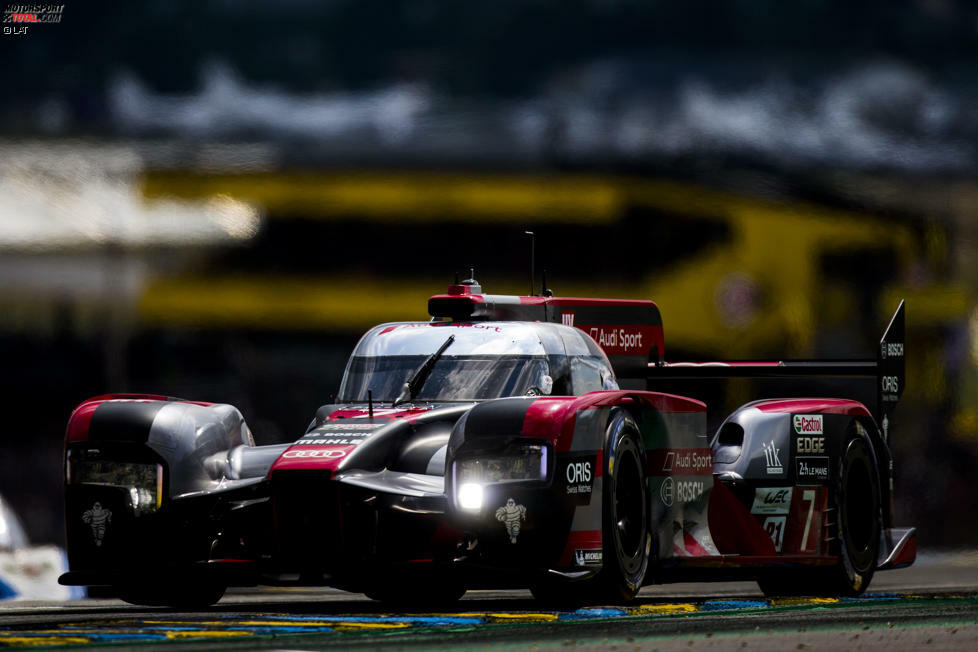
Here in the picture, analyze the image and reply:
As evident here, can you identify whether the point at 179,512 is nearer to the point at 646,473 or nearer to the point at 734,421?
the point at 646,473

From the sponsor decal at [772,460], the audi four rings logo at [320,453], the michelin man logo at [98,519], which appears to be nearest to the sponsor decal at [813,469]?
the sponsor decal at [772,460]

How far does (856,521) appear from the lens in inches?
467

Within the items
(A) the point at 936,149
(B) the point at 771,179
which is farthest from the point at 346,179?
(A) the point at 936,149

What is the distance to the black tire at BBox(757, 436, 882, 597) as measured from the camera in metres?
11.5

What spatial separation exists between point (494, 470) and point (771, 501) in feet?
9.16

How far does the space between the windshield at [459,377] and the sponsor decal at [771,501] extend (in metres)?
1.69

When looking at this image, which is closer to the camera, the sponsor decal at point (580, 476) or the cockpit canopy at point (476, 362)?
the sponsor decal at point (580, 476)

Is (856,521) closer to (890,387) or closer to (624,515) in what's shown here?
(890,387)

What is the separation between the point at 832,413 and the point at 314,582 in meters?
4.10

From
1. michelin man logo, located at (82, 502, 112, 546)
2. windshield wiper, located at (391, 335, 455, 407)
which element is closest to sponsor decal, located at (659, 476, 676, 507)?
windshield wiper, located at (391, 335, 455, 407)

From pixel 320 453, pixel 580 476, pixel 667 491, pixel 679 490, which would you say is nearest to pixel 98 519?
pixel 320 453

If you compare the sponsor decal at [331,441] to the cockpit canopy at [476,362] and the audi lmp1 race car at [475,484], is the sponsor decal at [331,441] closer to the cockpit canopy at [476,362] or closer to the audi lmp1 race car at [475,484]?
the audi lmp1 race car at [475,484]

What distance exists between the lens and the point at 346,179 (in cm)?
2292

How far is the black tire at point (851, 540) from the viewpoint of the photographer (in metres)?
11.5
